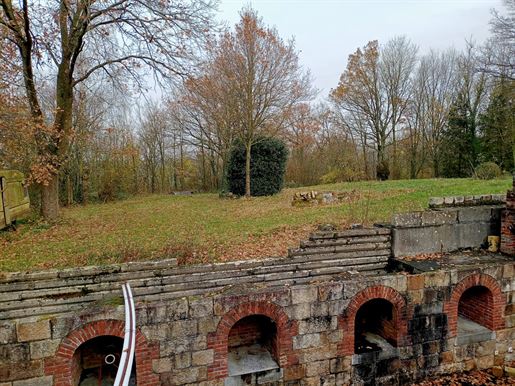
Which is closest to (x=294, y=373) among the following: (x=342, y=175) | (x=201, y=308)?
(x=201, y=308)

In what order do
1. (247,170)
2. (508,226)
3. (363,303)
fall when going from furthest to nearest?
(247,170)
(508,226)
(363,303)

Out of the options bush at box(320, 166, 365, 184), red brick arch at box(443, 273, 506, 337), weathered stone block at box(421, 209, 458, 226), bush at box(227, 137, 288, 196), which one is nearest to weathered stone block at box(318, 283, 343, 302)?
red brick arch at box(443, 273, 506, 337)

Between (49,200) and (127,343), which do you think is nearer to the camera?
(127,343)

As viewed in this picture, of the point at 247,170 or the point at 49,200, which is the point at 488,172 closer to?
the point at 247,170

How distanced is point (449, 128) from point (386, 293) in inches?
886

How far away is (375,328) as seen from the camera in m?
6.71

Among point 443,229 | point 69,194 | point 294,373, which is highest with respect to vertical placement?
point 69,194

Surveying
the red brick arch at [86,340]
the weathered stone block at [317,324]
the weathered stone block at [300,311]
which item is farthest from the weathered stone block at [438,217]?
the red brick arch at [86,340]

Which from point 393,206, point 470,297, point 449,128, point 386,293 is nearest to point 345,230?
point 386,293

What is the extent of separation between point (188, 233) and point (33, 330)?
4835 millimetres

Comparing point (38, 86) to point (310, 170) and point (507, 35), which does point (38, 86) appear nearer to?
point (310, 170)

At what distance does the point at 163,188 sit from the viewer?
27.6m

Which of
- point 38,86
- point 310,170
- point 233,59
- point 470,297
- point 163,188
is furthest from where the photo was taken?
point 163,188

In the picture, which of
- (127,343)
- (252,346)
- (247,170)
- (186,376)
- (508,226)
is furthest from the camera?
(247,170)
